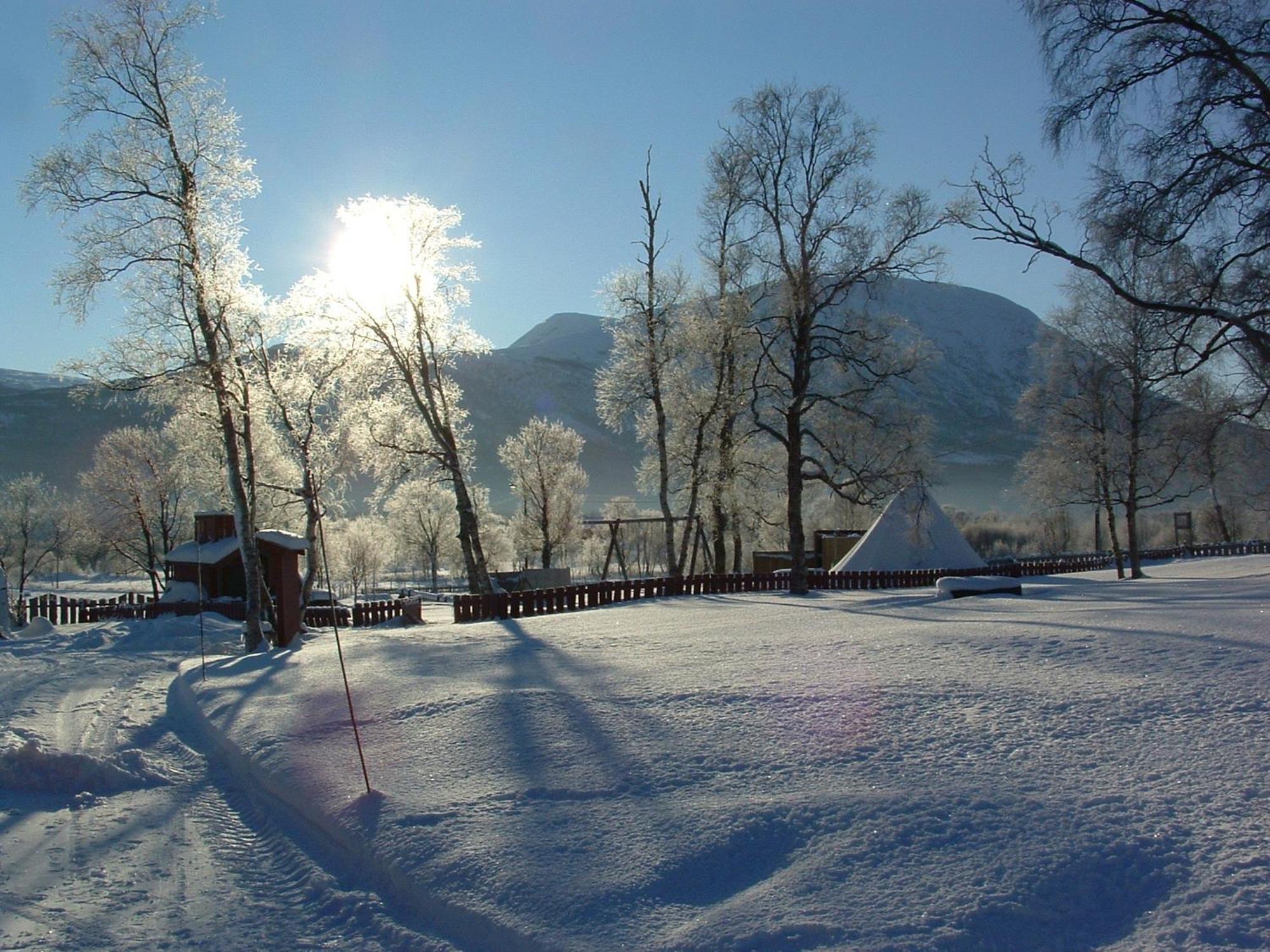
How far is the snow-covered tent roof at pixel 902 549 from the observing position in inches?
1208

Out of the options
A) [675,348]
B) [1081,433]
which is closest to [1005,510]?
[1081,433]

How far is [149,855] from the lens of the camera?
538cm

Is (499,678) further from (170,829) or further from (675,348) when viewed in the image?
(675,348)

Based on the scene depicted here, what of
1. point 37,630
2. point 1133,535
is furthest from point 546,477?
point 37,630

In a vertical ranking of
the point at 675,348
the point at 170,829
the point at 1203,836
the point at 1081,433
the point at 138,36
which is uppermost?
the point at 138,36

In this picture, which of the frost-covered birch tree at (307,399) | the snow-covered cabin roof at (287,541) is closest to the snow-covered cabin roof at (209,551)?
the frost-covered birch tree at (307,399)

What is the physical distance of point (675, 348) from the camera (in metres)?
26.0

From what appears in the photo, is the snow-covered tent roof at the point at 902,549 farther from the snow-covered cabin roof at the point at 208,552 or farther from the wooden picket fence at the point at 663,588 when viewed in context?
the snow-covered cabin roof at the point at 208,552

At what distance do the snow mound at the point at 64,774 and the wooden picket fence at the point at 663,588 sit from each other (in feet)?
40.9

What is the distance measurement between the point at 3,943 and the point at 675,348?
23.2 m

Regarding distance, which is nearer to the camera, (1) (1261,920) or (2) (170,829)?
(1) (1261,920)

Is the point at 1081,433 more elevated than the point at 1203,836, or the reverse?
the point at 1081,433

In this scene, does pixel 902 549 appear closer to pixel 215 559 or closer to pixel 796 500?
pixel 796 500

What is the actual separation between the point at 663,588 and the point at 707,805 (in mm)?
18576
